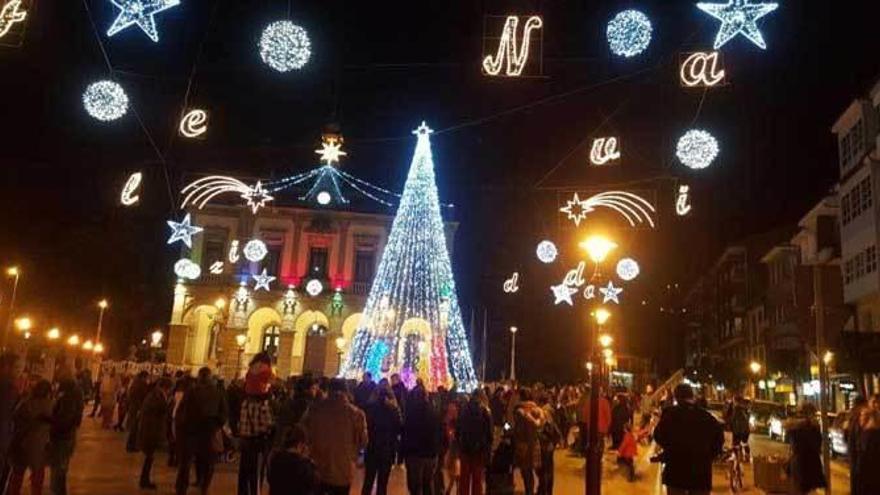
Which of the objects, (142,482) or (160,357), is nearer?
(142,482)

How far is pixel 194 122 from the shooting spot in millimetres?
17375

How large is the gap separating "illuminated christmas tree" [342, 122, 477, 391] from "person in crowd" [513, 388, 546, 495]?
17.9 metres

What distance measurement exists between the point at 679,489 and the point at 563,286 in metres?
16.7

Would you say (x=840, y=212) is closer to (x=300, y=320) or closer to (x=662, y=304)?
(x=300, y=320)

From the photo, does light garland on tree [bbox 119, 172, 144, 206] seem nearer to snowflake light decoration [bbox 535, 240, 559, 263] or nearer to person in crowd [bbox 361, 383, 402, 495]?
person in crowd [bbox 361, 383, 402, 495]

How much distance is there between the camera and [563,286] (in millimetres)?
23938

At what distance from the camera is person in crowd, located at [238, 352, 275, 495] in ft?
32.3

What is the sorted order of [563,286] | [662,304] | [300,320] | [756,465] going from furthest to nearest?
[662,304]
[300,320]
[563,286]
[756,465]

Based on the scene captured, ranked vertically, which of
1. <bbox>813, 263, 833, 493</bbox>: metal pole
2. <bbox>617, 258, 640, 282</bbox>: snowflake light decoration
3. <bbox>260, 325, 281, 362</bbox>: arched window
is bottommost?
<bbox>813, 263, 833, 493</bbox>: metal pole

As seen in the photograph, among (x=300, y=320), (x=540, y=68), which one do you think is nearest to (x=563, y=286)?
(x=540, y=68)

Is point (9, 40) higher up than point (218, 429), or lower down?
higher up

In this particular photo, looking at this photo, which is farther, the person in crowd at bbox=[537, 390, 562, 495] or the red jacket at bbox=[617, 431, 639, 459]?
the red jacket at bbox=[617, 431, 639, 459]

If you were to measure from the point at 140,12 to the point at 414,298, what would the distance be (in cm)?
1987

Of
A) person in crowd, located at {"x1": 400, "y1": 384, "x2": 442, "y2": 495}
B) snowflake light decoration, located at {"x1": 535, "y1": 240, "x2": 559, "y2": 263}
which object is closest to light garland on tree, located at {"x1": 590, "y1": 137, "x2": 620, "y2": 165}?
snowflake light decoration, located at {"x1": 535, "y1": 240, "x2": 559, "y2": 263}
